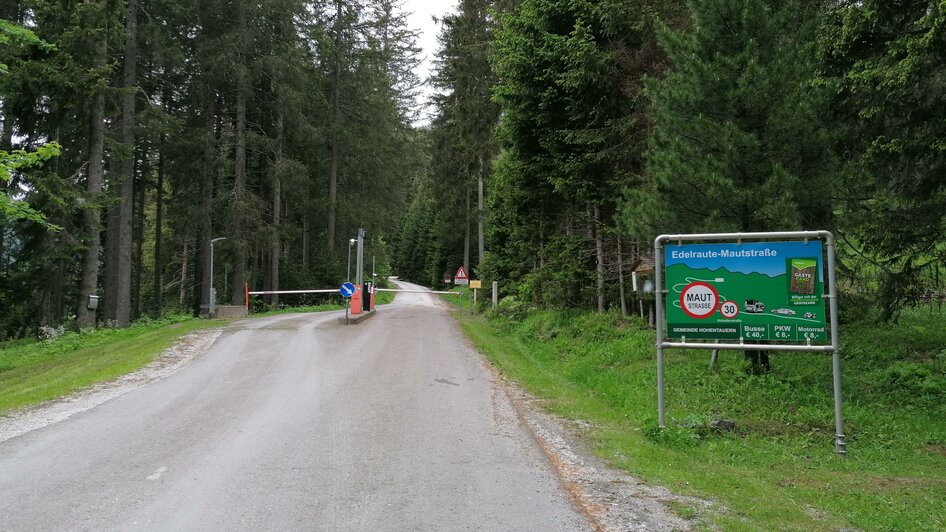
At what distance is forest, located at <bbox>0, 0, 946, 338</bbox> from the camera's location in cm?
855

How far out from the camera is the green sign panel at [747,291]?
23.1ft

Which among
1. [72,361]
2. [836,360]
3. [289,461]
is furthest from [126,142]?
[836,360]

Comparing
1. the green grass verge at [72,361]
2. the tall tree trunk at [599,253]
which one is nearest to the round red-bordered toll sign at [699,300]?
the green grass verge at [72,361]

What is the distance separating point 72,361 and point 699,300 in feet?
50.2

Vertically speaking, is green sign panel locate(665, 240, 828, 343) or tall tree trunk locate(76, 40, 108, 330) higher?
tall tree trunk locate(76, 40, 108, 330)

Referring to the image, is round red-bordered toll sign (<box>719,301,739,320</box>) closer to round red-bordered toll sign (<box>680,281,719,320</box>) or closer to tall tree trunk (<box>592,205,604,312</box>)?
round red-bordered toll sign (<box>680,281,719,320</box>)

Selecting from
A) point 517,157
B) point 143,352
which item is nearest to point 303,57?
point 517,157

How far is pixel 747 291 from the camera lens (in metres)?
7.24

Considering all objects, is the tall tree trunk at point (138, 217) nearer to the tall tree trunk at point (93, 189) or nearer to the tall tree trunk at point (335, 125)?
the tall tree trunk at point (93, 189)

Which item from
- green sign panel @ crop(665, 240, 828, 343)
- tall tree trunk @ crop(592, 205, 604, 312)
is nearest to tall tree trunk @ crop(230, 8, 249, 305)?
tall tree trunk @ crop(592, 205, 604, 312)

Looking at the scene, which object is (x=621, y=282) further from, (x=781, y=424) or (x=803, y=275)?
(x=803, y=275)

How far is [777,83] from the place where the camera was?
8.77m

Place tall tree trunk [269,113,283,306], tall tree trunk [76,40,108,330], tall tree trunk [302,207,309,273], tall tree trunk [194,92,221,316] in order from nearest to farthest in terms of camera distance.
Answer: tall tree trunk [76,40,108,330]
tall tree trunk [194,92,221,316]
tall tree trunk [269,113,283,306]
tall tree trunk [302,207,309,273]

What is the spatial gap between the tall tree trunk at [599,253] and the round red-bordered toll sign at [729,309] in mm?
9825
